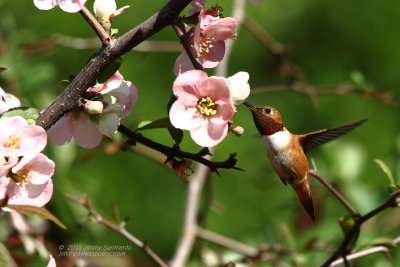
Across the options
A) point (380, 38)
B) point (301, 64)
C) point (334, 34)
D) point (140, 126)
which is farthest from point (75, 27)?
point (140, 126)

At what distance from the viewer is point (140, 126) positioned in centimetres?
85

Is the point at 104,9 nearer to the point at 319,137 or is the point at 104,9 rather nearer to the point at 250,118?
the point at 319,137

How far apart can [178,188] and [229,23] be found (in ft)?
7.91

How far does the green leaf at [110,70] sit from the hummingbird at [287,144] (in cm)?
33

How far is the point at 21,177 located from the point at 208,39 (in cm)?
30

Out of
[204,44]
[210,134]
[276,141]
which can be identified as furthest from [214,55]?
[276,141]

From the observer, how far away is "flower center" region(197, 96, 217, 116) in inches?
31.4

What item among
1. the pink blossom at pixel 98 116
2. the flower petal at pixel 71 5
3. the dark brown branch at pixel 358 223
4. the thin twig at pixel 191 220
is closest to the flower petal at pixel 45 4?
the flower petal at pixel 71 5

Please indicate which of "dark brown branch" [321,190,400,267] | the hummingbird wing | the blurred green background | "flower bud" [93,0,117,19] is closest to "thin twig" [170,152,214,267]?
the blurred green background

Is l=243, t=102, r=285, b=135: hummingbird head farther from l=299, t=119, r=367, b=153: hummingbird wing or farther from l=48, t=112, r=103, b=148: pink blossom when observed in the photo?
l=48, t=112, r=103, b=148: pink blossom

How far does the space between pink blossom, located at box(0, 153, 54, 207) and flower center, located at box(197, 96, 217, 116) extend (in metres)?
0.20

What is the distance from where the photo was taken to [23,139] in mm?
745

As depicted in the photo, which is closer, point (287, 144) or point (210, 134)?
point (210, 134)

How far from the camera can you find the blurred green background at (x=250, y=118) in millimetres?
1624
